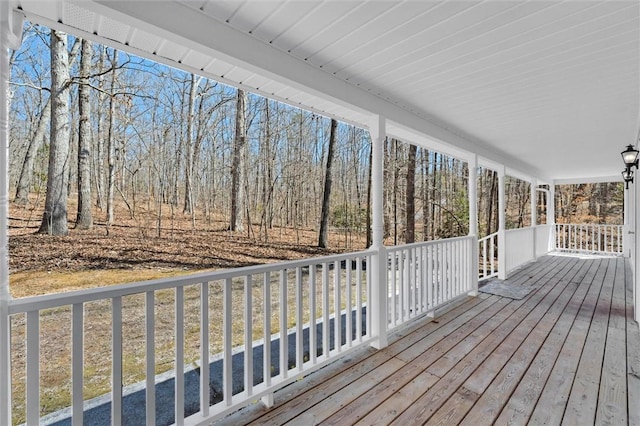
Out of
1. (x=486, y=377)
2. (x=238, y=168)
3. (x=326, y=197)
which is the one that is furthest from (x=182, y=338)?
(x=326, y=197)

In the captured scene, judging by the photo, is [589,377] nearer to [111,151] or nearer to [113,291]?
[113,291]

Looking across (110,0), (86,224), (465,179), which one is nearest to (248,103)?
(86,224)

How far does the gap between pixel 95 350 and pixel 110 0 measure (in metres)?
4.24

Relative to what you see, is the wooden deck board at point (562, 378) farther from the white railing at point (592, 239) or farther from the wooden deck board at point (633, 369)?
the white railing at point (592, 239)

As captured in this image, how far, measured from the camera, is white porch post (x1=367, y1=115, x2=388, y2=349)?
2938 mm

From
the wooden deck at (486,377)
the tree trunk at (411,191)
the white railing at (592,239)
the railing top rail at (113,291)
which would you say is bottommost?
the wooden deck at (486,377)

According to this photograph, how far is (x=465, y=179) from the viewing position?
1196 cm

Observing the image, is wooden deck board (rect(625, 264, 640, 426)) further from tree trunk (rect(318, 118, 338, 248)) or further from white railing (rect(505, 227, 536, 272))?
tree trunk (rect(318, 118, 338, 248))

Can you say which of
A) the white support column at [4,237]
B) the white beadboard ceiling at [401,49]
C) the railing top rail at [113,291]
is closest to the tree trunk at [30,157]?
the white beadboard ceiling at [401,49]

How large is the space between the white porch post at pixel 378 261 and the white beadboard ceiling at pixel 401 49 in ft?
0.77

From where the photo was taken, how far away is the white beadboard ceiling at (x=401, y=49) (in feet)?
5.25

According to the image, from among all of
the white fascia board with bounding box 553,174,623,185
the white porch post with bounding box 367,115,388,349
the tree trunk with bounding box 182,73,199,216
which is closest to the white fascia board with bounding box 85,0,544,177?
the white porch post with bounding box 367,115,388,349

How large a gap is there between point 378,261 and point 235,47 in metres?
2.17

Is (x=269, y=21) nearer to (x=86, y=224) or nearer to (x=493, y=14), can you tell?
(x=493, y=14)
